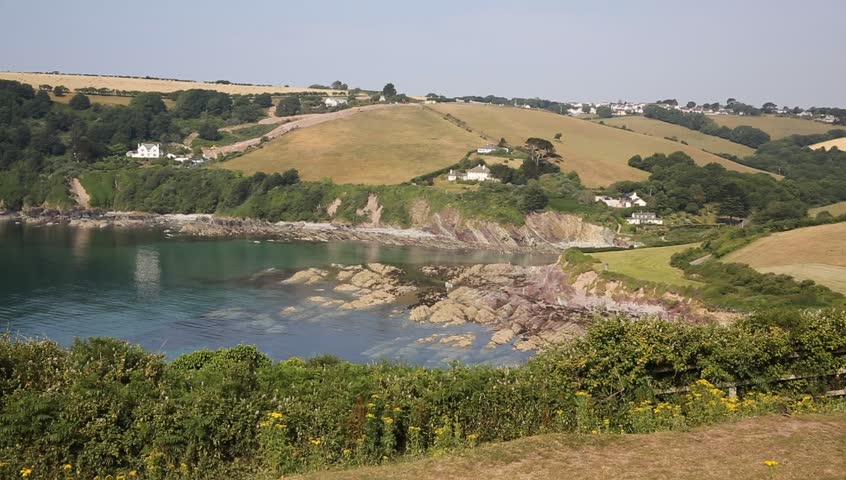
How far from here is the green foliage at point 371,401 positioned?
16.4 meters

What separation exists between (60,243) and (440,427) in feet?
282

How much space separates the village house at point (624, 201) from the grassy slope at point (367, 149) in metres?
30.6

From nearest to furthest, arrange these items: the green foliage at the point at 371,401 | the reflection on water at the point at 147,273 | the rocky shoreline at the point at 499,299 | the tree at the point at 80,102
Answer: the green foliage at the point at 371,401 → the rocky shoreline at the point at 499,299 → the reflection on water at the point at 147,273 → the tree at the point at 80,102

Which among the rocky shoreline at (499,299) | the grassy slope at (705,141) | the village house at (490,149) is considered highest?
the grassy slope at (705,141)

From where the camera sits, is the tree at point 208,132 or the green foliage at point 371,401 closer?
the green foliage at point 371,401

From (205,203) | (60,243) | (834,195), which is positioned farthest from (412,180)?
(834,195)

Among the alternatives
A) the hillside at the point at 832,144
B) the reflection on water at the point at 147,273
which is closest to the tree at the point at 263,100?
the reflection on water at the point at 147,273

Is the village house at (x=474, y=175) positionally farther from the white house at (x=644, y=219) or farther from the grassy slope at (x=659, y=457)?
the grassy slope at (x=659, y=457)

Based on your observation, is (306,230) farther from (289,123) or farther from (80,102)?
(80,102)

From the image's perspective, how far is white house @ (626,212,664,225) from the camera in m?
105

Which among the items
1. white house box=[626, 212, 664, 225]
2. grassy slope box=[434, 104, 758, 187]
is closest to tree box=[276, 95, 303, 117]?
grassy slope box=[434, 104, 758, 187]

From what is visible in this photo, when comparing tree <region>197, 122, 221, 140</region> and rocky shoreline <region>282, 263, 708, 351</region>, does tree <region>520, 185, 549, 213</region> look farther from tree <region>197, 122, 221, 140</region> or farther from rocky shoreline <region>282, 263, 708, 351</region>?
tree <region>197, 122, 221, 140</region>

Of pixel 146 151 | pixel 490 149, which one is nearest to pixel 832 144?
pixel 490 149

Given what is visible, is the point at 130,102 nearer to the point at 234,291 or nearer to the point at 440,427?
the point at 234,291
